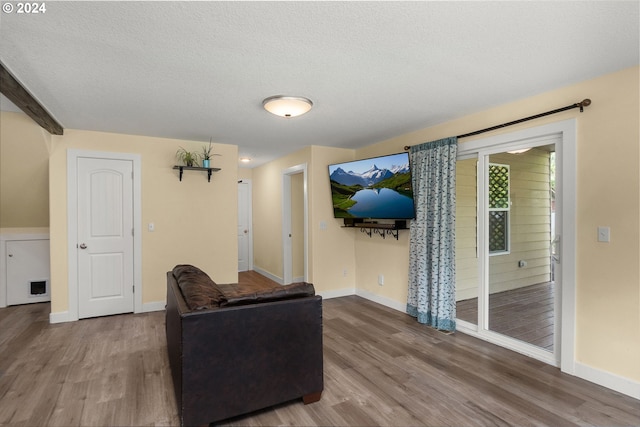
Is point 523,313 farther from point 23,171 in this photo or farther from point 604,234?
point 23,171

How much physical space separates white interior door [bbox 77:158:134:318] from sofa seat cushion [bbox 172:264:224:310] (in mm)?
1912

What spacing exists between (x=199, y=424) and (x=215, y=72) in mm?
2305

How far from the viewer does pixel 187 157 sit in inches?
171

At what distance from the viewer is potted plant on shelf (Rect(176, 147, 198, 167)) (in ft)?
14.3

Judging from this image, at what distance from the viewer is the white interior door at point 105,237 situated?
402cm

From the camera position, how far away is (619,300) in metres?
2.36

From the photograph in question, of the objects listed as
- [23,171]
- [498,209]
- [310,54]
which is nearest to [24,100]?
[23,171]

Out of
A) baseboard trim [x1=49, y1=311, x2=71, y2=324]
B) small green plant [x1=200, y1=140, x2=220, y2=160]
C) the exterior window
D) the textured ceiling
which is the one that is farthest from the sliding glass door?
baseboard trim [x1=49, y1=311, x2=71, y2=324]

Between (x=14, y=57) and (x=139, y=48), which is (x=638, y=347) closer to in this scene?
(x=139, y=48)

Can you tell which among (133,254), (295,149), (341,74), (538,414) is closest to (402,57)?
(341,74)

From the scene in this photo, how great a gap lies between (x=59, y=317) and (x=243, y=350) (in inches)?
131

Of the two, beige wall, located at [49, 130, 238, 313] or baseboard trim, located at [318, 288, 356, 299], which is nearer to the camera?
beige wall, located at [49, 130, 238, 313]

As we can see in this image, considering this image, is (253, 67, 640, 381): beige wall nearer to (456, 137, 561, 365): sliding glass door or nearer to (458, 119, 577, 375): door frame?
(458, 119, 577, 375): door frame

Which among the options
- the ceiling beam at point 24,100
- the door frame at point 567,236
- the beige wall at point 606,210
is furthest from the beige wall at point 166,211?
the door frame at point 567,236
